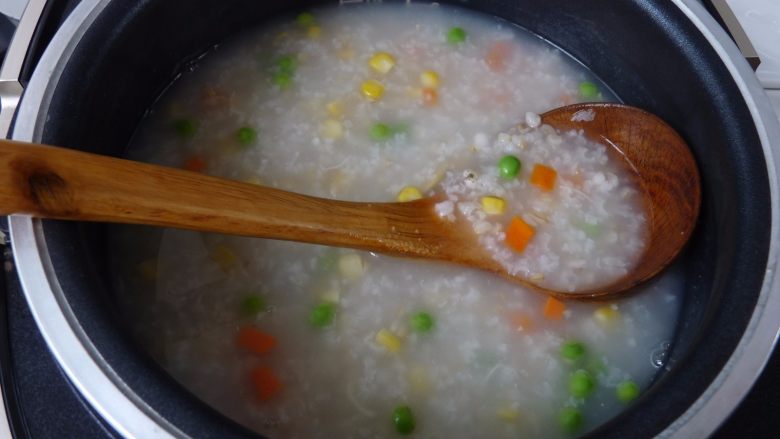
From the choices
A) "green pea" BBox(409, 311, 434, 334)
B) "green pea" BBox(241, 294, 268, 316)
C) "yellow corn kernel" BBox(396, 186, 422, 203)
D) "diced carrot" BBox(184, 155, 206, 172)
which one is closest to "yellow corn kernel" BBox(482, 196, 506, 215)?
"yellow corn kernel" BBox(396, 186, 422, 203)

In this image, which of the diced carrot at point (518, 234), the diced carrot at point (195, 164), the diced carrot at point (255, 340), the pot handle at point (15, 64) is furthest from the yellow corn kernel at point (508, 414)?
the pot handle at point (15, 64)

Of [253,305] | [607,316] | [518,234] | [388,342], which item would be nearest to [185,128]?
[253,305]

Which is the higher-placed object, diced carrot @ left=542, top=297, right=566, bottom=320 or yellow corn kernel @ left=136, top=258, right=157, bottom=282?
diced carrot @ left=542, top=297, right=566, bottom=320

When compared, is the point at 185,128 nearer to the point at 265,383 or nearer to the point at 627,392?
the point at 265,383

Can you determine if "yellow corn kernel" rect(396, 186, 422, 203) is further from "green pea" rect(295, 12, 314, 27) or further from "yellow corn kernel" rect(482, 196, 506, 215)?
"green pea" rect(295, 12, 314, 27)

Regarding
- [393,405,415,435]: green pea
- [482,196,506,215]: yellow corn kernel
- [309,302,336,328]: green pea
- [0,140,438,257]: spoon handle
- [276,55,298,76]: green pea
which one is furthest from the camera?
[276,55,298,76]: green pea

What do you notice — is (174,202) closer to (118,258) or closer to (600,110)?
(118,258)
